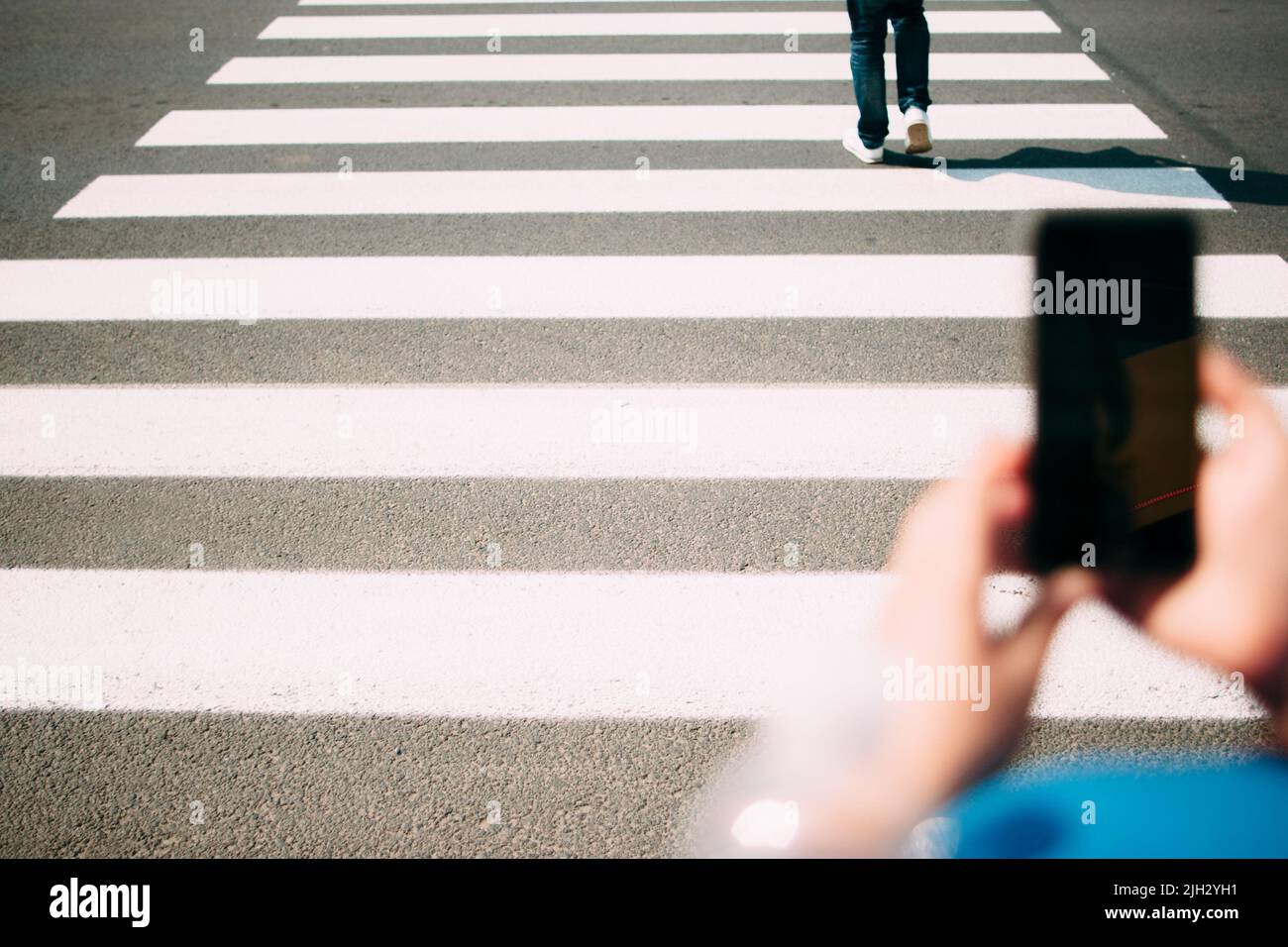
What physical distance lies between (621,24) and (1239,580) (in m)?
6.81

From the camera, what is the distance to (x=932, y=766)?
282 centimetres

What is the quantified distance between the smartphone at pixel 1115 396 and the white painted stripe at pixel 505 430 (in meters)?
0.21

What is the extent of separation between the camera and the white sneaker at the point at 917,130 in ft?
19.9

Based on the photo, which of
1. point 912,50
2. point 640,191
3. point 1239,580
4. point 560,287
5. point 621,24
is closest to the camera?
point 1239,580

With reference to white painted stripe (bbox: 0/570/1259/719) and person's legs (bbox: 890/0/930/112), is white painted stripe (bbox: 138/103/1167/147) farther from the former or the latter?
white painted stripe (bbox: 0/570/1259/719)

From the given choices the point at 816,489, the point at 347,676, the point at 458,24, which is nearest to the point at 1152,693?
the point at 816,489

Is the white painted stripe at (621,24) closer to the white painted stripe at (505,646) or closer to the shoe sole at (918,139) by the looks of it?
the shoe sole at (918,139)

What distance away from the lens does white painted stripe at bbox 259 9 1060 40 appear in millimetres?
8344

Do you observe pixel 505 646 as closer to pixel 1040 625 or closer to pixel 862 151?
pixel 1040 625

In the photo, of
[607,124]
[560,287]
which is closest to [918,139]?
[607,124]

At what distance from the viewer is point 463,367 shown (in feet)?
14.6

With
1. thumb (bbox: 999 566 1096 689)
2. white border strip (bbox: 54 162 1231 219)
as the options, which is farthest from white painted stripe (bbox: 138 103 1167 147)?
thumb (bbox: 999 566 1096 689)

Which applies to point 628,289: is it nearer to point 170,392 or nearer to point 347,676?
point 170,392

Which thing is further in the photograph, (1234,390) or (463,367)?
(463,367)
